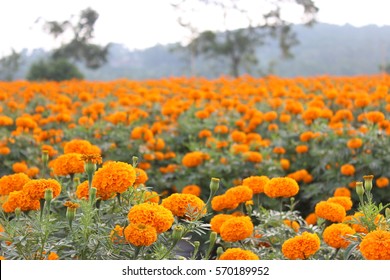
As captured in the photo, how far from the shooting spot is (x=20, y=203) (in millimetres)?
1835

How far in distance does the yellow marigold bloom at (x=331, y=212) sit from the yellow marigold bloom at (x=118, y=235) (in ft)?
2.76

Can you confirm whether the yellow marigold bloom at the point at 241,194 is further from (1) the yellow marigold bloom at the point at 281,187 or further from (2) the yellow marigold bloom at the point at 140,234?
(2) the yellow marigold bloom at the point at 140,234

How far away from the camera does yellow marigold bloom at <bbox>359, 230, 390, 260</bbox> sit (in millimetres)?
1495

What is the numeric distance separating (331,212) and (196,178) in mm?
1904

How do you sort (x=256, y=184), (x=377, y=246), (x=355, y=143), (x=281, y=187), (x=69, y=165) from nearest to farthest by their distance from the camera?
(x=377, y=246) < (x=69, y=165) < (x=281, y=187) < (x=256, y=184) < (x=355, y=143)

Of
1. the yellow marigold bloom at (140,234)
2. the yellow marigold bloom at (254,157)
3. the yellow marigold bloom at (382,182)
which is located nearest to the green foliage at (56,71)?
the yellow marigold bloom at (254,157)

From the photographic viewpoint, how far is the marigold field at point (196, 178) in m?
1.69

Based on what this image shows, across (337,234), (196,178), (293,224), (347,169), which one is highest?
(337,234)

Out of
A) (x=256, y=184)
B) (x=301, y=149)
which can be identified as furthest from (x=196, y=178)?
(x=256, y=184)

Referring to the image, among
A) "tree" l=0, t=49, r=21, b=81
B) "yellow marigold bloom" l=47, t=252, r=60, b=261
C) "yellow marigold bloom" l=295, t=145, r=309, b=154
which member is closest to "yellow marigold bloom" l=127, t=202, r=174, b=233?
"yellow marigold bloom" l=47, t=252, r=60, b=261

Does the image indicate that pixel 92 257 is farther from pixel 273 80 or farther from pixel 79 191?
pixel 273 80

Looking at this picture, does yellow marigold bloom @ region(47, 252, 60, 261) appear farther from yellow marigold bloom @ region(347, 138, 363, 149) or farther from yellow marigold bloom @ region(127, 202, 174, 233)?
yellow marigold bloom @ region(347, 138, 363, 149)

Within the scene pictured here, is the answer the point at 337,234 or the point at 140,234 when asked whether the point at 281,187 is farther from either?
the point at 140,234

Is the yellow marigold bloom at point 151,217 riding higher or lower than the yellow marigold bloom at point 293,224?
higher
